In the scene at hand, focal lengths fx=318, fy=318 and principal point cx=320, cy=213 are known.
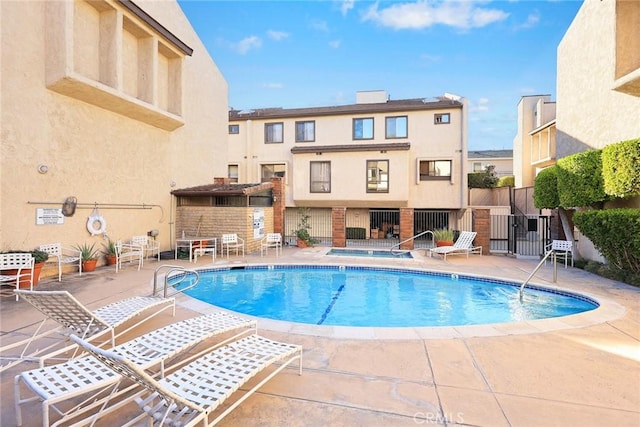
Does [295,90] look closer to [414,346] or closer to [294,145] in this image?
[294,145]

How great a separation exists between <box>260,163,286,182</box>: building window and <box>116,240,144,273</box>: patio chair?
36.9ft

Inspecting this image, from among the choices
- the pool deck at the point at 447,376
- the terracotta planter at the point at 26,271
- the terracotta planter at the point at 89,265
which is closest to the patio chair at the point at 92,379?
the pool deck at the point at 447,376

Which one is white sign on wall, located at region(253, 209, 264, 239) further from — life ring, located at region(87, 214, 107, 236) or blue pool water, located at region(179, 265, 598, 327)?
life ring, located at region(87, 214, 107, 236)

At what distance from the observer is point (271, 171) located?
2203 cm

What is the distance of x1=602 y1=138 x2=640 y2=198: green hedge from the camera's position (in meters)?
7.85

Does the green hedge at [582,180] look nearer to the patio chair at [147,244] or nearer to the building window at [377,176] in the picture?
the building window at [377,176]

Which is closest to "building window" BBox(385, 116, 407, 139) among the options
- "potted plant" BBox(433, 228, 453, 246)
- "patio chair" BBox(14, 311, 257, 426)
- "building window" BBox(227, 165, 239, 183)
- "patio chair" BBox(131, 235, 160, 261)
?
"potted plant" BBox(433, 228, 453, 246)

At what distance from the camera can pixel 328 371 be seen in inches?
149

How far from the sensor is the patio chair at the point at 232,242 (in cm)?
1245

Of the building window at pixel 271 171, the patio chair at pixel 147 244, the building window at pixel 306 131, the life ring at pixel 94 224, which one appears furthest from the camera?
the building window at pixel 271 171

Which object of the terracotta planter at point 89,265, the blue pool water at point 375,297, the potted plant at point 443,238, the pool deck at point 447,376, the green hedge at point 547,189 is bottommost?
the blue pool water at point 375,297

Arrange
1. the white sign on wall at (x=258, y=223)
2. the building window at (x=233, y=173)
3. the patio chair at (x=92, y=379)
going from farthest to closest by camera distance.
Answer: the building window at (x=233, y=173)
the white sign on wall at (x=258, y=223)
the patio chair at (x=92, y=379)

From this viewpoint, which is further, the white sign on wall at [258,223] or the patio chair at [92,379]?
the white sign on wall at [258,223]

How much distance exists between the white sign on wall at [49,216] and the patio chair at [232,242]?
16.5 feet
